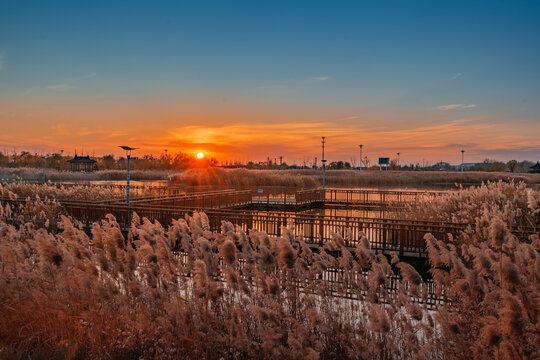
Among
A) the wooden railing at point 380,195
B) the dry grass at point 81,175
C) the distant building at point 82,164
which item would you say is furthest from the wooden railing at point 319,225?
the distant building at point 82,164

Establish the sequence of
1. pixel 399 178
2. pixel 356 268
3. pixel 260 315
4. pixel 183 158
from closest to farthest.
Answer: pixel 260 315 < pixel 356 268 < pixel 399 178 < pixel 183 158

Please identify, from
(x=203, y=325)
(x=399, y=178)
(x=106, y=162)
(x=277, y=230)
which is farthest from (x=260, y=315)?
(x=106, y=162)

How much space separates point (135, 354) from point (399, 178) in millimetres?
57122

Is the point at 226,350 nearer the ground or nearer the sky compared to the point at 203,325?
nearer the ground

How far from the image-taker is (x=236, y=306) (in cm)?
546

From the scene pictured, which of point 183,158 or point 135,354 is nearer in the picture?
point 135,354

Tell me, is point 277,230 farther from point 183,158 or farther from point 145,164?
point 145,164

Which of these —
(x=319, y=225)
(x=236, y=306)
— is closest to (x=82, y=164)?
(x=319, y=225)

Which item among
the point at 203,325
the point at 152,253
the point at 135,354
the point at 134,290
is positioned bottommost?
the point at 135,354

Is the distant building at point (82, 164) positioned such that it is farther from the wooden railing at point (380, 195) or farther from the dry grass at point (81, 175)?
the wooden railing at point (380, 195)

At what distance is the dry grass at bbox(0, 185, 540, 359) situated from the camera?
441 centimetres

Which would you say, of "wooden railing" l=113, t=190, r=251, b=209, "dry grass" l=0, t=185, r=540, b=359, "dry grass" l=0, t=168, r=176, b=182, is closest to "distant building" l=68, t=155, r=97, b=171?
"dry grass" l=0, t=168, r=176, b=182

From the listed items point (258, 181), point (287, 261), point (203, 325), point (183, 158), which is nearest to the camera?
point (287, 261)

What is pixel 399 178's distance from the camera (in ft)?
193
